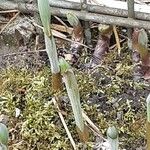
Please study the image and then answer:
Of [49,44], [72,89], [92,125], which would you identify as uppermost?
[49,44]

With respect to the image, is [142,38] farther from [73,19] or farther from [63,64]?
[63,64]

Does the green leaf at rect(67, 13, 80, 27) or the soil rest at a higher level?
the green leaf at rect(67, 13, 80, 27)

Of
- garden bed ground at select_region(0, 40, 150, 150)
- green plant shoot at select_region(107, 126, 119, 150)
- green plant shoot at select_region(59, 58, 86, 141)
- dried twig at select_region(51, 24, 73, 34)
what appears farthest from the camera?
dried twig at select_region(51, 24, 73, 34)

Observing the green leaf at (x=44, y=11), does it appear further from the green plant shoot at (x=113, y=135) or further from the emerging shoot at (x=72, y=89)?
the green plant shoot at (x=113, y=135)

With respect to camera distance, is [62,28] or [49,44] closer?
[49,44]

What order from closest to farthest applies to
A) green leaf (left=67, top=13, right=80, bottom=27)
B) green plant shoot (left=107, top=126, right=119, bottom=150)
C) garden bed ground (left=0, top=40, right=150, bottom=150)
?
green plant shoot (left=107, top=126, right=119, bottom=150) → garden bed ground (left=0, top=40, right=150, bottom=150) → green leaf (left=67, top=13, right=80, bottom=27)

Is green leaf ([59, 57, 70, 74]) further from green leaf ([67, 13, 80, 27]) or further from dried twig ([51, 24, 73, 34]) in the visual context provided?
dried twig ([51, 24, 73, 34])

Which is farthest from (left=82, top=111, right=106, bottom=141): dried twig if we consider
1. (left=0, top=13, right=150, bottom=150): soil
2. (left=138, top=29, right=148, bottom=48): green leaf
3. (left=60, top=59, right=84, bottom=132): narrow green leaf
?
(left=138, top=29, right=148, bottom=48): green leaf

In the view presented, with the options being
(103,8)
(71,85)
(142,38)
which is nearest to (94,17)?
(103,8)

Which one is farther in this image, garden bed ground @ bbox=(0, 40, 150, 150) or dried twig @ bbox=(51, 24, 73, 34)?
dried twig @ bbox=(51, 24, 73, 34)

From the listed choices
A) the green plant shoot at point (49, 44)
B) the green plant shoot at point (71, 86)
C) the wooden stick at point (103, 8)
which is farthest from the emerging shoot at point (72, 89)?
the wooden stick at point (103, 8)

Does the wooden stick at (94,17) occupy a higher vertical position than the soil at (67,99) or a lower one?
higher

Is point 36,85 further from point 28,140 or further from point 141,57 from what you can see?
point 141,57

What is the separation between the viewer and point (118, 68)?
4.81ft
